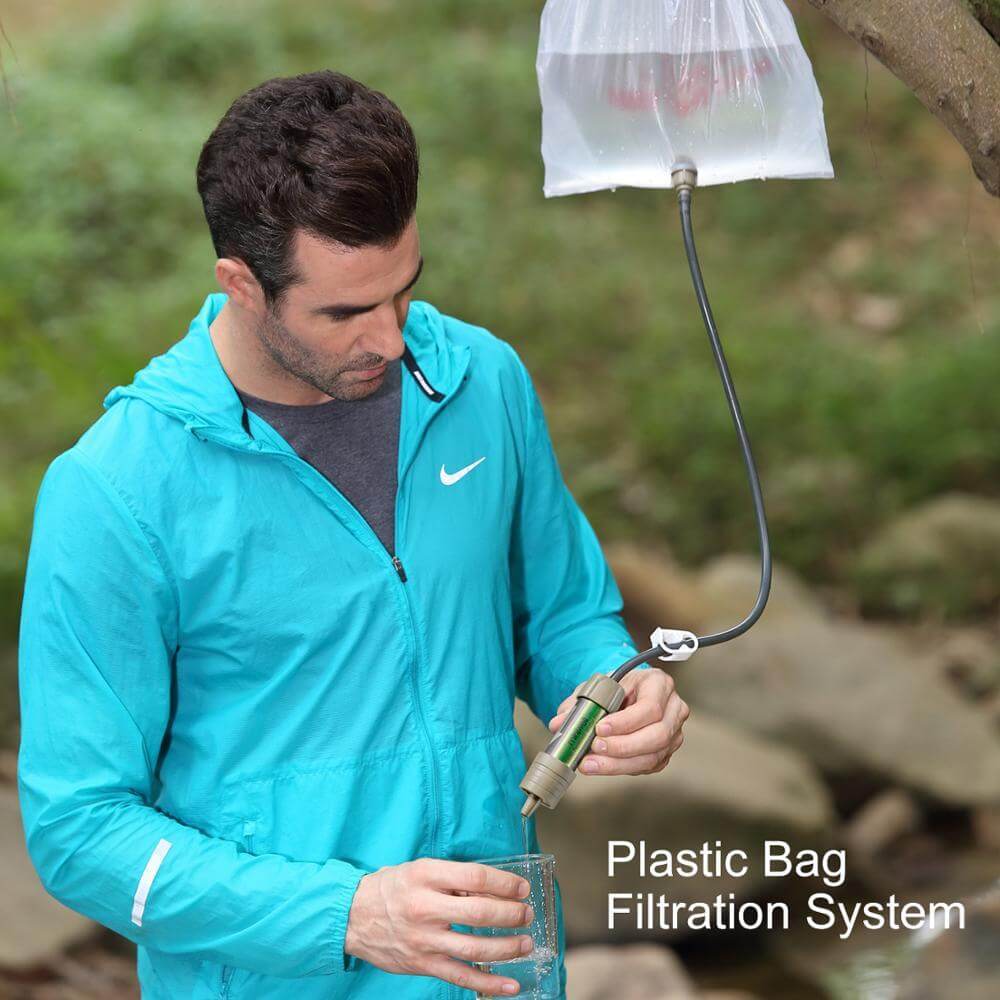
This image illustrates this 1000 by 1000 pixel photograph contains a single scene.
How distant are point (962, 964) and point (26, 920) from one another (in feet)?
8.45

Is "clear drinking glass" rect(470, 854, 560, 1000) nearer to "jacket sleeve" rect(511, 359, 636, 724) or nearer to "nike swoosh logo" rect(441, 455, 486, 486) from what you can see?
"jacket sleeve" rect(511, 359, 636, 724)

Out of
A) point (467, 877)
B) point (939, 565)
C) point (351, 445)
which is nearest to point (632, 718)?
point (467, 877)

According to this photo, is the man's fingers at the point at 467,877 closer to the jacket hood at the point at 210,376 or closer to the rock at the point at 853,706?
the jacket hood at the point at 210,376

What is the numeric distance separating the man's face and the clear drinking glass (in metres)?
0.61

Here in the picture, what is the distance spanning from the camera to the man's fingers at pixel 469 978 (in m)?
1.60

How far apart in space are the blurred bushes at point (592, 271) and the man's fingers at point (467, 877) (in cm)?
370

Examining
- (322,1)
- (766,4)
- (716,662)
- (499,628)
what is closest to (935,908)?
(716,662)

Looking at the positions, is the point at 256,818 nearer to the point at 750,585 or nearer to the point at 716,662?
the point at 716,662

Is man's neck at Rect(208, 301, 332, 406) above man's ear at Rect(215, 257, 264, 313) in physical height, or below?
below

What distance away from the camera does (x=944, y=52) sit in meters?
1.63

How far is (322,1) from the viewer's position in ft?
36.1

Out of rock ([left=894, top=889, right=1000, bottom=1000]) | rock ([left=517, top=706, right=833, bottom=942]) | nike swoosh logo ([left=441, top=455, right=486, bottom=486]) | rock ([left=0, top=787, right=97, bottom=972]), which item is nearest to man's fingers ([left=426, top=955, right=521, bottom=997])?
nike swoosh logo ([left=441, top=455, right=486, bottom=486])

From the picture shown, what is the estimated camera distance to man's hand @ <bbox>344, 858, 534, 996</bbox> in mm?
1564

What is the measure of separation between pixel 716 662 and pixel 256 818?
4274mm
